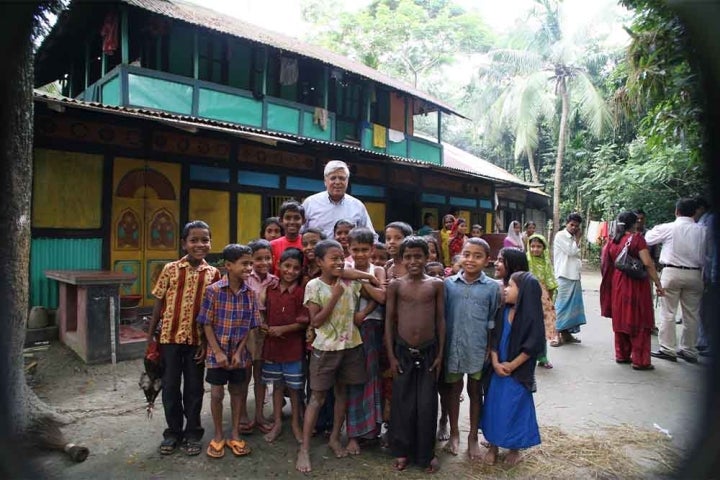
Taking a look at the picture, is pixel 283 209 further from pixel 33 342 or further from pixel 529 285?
pixel 33 342

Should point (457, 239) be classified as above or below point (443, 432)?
above

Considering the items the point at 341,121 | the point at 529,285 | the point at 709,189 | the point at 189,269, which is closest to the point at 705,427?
the point at 709,189

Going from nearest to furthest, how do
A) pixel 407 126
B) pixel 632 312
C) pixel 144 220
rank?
pixel 632 312, pixel 144 220, pixel 407 126

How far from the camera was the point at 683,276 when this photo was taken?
5203 millimetres

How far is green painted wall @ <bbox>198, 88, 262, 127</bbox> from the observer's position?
8.56 metres

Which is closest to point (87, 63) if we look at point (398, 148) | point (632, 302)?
point (398, 148)

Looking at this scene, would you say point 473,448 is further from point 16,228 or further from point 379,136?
point 379,136

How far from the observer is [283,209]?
12.4 feet

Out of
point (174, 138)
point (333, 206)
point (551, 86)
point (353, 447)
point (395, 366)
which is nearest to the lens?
point (395, 366)

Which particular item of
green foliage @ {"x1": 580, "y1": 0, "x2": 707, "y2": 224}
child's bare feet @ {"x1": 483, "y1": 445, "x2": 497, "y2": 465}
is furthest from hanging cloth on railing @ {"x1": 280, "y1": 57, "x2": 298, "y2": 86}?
child's bare feet @ {"x1": 483, "y1": 445, "x2": 497, "y2": 465}

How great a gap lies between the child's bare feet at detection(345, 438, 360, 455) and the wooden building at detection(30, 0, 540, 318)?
4.63 m

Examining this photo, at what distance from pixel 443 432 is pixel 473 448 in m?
0.37

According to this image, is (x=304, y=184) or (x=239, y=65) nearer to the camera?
(x=304, y=184)

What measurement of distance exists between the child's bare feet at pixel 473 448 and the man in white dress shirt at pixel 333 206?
1.77 metres
